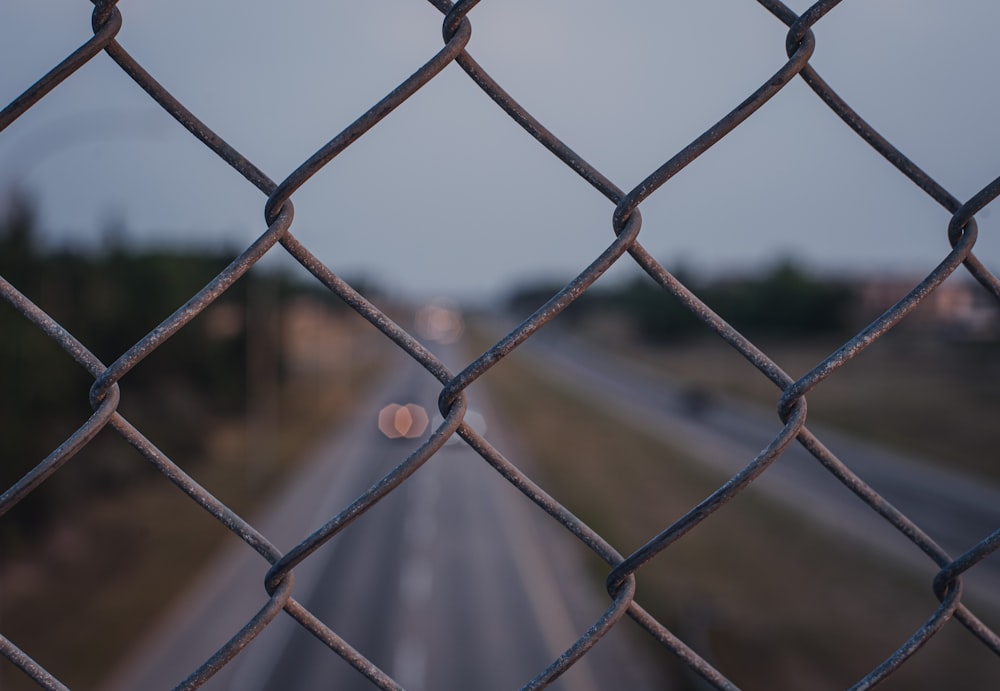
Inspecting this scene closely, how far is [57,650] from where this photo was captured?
12703mm

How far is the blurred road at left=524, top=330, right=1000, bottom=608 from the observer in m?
19.1

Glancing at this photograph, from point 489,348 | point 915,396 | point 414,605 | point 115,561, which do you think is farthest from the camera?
point 915,396

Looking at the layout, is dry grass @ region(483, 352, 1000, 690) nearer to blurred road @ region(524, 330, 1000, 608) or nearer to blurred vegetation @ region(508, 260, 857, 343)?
blurred road @ region(524, 330, 1000, 608)

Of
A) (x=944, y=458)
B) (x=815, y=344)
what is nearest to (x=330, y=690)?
(x=944, y=458)

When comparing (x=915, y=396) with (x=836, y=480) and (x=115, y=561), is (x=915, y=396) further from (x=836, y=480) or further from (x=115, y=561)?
(x=115, y=561)

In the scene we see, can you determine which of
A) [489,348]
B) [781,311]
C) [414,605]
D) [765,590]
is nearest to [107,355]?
[414,605]

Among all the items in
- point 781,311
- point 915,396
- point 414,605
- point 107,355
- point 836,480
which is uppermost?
point 781,311

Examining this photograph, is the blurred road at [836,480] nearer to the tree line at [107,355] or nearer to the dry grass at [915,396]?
the dry grass at [915,396]

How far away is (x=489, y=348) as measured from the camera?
1102 millimetres

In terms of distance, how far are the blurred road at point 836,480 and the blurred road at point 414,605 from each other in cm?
552

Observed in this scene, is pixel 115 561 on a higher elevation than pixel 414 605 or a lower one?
lower

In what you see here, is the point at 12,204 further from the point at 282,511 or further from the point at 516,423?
the point at 516,423

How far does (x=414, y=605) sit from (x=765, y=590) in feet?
21.6

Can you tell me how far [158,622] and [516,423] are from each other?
2172cm
